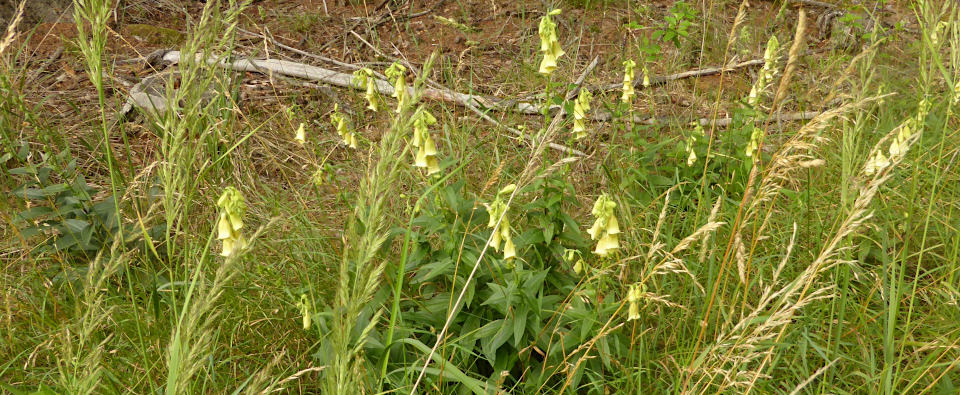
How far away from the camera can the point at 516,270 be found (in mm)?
1992

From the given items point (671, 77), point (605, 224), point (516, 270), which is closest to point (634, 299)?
point (605, 224)

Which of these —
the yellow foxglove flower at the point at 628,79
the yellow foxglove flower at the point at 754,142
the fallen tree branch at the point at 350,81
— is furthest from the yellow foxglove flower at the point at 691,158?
the fallen tree branch at the point at 350,81

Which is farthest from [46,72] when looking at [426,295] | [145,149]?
[426,295]

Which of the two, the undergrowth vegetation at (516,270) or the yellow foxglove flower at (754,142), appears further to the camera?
the yellow foxglove flower at (754,142)

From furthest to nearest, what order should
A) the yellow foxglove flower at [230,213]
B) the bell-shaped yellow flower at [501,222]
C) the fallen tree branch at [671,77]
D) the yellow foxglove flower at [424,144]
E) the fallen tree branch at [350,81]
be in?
the fallen tree branch at [671,77] → the fallen tree branch at [350,81] → the yellow foxglove flower at [424,144] → the bell-shaped yellow flower at [501,222] → the yellow foxglove flower at [230,213]

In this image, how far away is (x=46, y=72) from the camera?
16.0 feet

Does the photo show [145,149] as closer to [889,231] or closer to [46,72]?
[46,72]

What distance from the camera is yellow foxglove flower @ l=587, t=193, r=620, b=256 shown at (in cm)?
185

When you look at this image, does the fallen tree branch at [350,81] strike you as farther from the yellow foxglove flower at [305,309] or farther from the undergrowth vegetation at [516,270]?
the yellow foxglove flower at [305,309]

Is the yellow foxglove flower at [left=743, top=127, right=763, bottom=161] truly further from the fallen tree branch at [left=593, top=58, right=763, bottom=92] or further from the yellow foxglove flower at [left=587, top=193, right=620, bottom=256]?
the fallen tree branch at [left=593, top=58, right=763, bottom=92]

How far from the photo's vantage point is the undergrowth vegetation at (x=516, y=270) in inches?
58.7

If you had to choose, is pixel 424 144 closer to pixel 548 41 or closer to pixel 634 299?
pixel 548 41

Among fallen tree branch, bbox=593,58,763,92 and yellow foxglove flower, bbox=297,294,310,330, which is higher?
yellow foxglove flower, bbox=297,294,310,330

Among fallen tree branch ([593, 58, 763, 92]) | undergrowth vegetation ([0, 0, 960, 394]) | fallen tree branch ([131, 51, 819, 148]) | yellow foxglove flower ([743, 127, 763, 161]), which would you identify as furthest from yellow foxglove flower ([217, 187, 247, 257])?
fallen tree branch ([593, 58, 763, 92])
